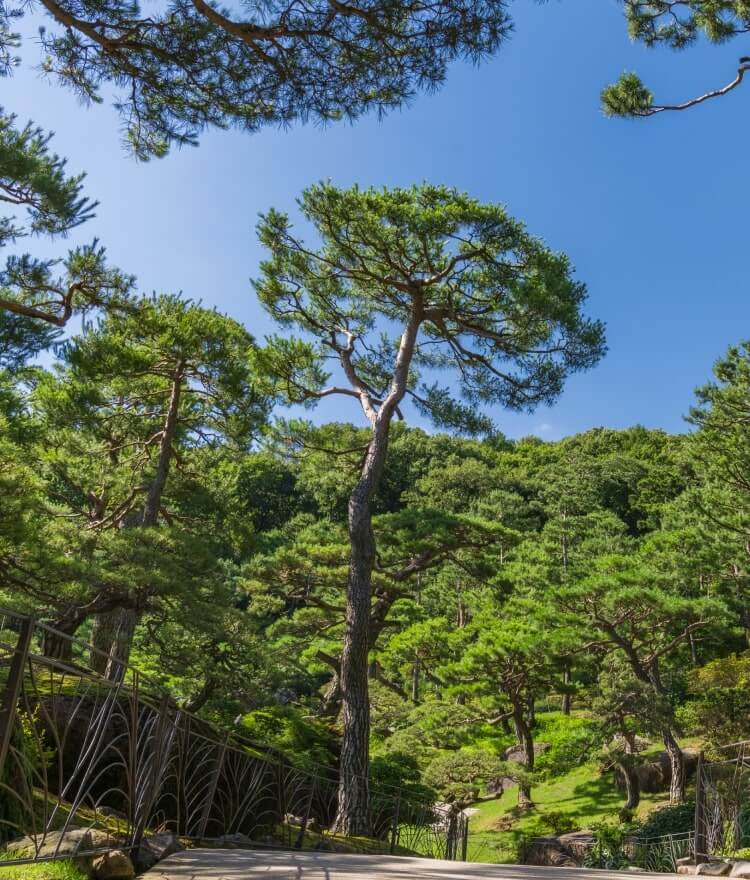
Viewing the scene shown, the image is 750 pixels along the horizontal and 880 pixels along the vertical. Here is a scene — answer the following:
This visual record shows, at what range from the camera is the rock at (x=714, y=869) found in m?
3.59

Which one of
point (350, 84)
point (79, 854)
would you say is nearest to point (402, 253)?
point (350, 84)

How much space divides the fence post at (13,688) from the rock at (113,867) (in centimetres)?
78

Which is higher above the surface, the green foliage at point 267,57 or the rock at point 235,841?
the green foliage at point 267,57

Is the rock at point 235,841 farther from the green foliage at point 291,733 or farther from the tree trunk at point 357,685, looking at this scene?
the green foliage at point 291,733

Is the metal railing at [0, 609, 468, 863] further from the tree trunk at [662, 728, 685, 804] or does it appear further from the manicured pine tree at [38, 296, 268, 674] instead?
the tree trunk at [662, 728, 685, 804]

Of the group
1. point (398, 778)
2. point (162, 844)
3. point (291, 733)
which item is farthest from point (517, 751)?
point (162, 844)

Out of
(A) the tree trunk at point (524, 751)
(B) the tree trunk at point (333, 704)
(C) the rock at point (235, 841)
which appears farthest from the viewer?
(A) the tree trunk at point (524, 751)

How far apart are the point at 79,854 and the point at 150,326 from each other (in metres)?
6.89

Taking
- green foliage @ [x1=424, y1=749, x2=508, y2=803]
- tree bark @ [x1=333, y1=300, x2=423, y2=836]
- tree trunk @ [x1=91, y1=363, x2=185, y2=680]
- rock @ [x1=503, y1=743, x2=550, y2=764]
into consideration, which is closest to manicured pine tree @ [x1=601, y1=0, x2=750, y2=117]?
tree bark @ [x1=333, y1=300, x2=423, y2=836]

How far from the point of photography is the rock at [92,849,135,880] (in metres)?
2.13

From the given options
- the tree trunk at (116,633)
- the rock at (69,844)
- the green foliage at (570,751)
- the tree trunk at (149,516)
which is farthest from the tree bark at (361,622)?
the green foliage at (570,751)

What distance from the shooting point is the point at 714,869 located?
12.2ft

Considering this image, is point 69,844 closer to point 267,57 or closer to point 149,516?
point 267,57

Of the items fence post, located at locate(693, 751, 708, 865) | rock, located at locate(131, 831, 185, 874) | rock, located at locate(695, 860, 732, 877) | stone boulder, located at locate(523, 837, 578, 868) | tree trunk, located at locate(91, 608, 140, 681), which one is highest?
tree trunk, located at locate(91, 608, 140, 681)
